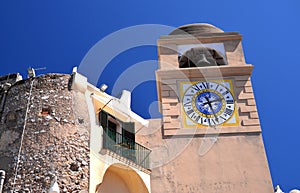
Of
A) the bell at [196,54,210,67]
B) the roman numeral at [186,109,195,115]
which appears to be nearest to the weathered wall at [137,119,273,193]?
the roman numeral at [186,109,195,115]

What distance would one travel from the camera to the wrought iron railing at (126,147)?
12.8 metres

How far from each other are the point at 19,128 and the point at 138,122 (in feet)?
15.4

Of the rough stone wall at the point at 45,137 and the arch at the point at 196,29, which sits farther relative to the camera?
the arch at the point at 196,29

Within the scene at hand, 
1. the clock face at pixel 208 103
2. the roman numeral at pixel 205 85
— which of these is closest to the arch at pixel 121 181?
the clock face at pixel 208 103

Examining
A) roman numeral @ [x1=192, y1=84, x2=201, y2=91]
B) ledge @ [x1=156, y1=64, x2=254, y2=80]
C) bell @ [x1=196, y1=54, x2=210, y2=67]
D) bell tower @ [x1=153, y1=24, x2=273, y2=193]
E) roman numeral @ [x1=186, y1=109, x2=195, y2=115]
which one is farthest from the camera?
bell @ [x1=196, y1=54, x2=210, y2=67]

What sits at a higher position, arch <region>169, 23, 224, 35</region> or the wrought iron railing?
arch <region>169, 23, 224, 35</region>

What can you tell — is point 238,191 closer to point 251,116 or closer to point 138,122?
point 251,116

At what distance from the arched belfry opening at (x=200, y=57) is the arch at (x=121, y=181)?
5876 millimetres

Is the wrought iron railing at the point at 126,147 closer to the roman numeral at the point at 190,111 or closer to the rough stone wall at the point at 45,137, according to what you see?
the rough stone wall at the point at 45,137

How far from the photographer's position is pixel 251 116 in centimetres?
1500

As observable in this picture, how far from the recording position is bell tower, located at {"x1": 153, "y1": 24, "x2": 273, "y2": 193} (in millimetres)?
13836

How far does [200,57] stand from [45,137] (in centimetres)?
796

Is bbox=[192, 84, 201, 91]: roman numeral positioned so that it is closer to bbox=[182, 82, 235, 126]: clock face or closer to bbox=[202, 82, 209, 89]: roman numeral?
bbox=[182, 82, 235, 126]: clock face

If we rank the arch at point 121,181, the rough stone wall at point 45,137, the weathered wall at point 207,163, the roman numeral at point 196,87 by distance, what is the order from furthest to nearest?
1. the roman numeral at point 196,87
2. the weathered wall at point 207,163
3. the arch at point 121,181
4. the rough stone wall at point 45,137
